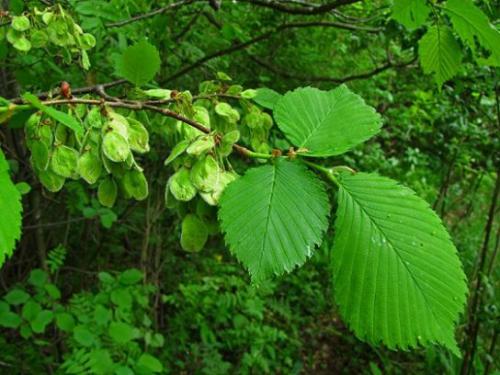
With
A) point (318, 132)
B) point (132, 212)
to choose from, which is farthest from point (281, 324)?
point (318, 132)

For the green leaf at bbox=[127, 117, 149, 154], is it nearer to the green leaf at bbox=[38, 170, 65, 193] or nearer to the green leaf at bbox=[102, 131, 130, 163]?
the green leaf at bbox=[102, 131, 130, 163]

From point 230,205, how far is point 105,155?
261 mm

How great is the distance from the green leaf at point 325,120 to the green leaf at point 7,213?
21.5 inches

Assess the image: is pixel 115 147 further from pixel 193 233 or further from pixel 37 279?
pixel 37 279

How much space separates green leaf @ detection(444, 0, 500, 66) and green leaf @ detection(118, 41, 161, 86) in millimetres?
793

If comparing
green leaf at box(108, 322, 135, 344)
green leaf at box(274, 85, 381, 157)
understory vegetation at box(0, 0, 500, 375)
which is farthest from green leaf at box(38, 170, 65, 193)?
green leaf at box(108, 322, 135, 344)

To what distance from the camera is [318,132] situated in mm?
963

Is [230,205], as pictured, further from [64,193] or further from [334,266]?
[64,193]

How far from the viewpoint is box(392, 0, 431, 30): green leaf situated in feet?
4.02

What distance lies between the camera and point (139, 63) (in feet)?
3.28

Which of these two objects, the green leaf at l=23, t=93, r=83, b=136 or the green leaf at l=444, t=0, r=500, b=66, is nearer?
the green leaf at l=23, t=93, r=83, b=136

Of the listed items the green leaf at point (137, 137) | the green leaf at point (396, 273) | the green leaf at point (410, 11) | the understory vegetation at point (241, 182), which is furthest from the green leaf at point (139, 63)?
the green leaf at point (410, 11)

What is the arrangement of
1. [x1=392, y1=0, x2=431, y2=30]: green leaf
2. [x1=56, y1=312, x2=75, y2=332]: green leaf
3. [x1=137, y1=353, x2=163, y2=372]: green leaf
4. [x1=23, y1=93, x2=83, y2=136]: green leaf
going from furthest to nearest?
[x1=56, y1=312, x2=75, y2=332]: green leaf < [x1=137, y1=353, x2=163, y2=372]: green leaf < [x1=392, y1=0, x2=431, y2=30]: green leaf < [x1=23, y1=93, x2=83, y2=136]: green leaf

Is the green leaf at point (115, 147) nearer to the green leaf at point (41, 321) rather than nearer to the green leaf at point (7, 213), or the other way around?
the green leaf at point (7, 213)
